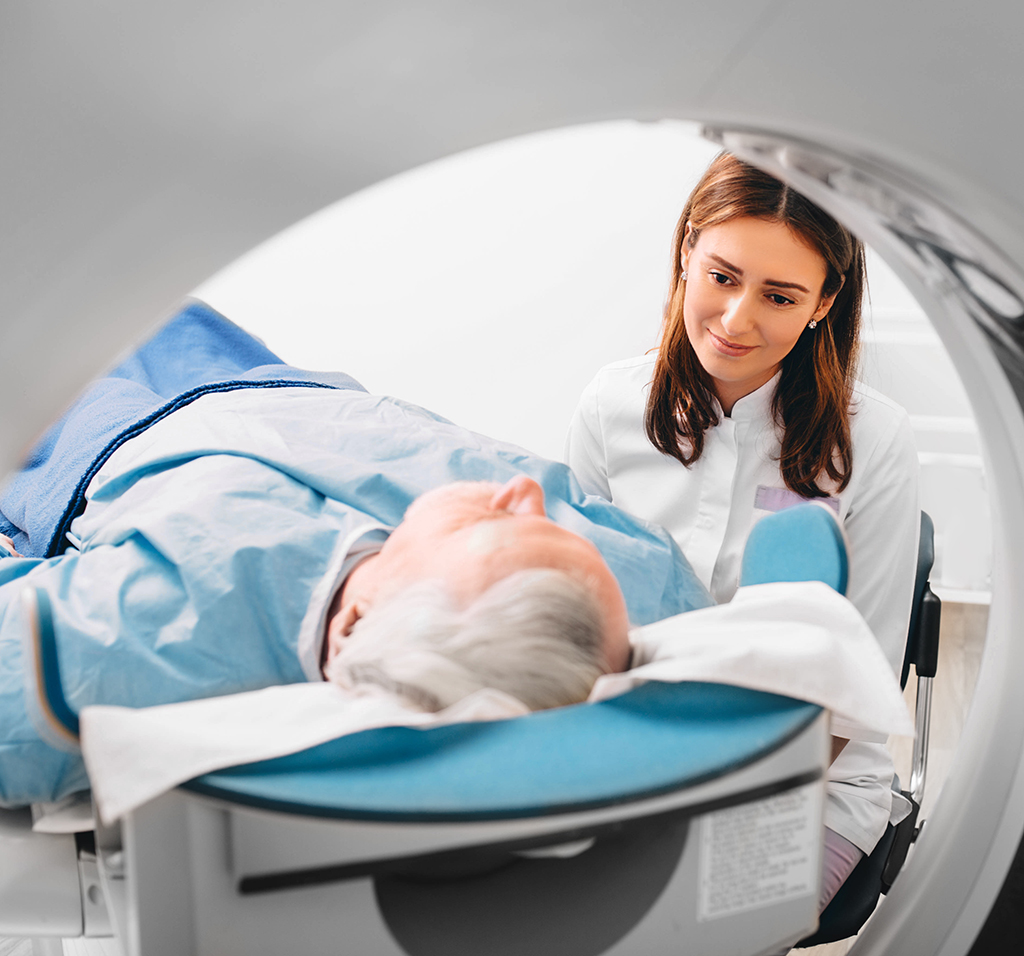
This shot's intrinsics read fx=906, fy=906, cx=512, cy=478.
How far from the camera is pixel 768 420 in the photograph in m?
0.99

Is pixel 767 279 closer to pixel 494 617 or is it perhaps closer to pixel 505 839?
pixel 494 617

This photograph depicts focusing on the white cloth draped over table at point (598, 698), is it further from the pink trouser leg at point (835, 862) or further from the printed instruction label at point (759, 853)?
the pink trouser leg at point (835, 862)

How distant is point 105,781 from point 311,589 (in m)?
0.26

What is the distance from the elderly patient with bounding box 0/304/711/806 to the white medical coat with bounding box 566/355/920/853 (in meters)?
0.20

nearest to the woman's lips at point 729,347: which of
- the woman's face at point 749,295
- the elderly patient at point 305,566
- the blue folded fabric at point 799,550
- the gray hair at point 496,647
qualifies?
the woman's face at point 749,295

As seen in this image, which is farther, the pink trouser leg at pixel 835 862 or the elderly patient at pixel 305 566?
the pink trouser leg at pixel 835 862

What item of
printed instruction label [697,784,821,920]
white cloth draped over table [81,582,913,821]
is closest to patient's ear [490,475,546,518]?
white cloth draped over table [81,582,913,821]

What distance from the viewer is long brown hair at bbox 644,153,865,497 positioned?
855mm

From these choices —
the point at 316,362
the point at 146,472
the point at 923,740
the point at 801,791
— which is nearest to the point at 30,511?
the point at 146,472

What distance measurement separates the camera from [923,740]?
0.94 m

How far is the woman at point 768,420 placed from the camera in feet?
2.81

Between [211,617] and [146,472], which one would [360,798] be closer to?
[211,617]

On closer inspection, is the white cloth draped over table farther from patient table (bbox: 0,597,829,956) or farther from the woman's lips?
the woman's lips

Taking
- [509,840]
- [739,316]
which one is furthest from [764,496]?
[509,840]
